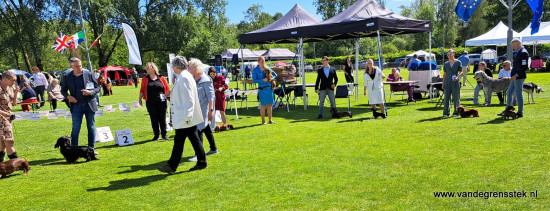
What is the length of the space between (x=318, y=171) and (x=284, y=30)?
845 cm

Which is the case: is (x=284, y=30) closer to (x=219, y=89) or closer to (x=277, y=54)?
(x=219, y=89)

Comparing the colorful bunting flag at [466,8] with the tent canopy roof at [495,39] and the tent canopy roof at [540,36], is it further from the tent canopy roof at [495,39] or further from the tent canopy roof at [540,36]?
the tent canopy roof at [495,39]

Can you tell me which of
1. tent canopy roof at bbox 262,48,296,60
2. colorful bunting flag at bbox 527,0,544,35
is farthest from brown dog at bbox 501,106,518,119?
tent canopy roof at bbox 262,48,296,60

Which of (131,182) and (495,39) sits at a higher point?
(495,39)

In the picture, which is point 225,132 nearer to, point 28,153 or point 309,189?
point 28,153

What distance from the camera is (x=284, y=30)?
1318cm

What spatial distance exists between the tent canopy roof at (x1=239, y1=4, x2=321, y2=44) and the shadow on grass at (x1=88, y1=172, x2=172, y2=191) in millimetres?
8125

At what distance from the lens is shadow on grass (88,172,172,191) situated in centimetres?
522

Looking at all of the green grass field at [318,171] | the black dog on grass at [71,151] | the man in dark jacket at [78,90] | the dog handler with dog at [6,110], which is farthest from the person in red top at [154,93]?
the dog handler with dog at [6,110]

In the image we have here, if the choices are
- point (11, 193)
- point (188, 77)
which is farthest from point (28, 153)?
point (188, 77)

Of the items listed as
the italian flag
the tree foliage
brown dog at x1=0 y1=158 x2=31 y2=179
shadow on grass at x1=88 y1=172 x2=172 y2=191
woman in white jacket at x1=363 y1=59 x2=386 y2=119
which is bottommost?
shadow on grass at x1=88 y1=172 x2=172 y2=191

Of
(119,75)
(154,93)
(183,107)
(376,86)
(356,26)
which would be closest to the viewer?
(183,107)

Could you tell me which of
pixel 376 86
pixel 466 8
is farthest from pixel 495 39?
pixel 376 86

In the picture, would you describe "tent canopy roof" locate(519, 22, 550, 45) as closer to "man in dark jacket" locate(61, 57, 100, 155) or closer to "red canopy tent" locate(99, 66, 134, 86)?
"man in dark jacket" locate(61, 57, 100, 155)
